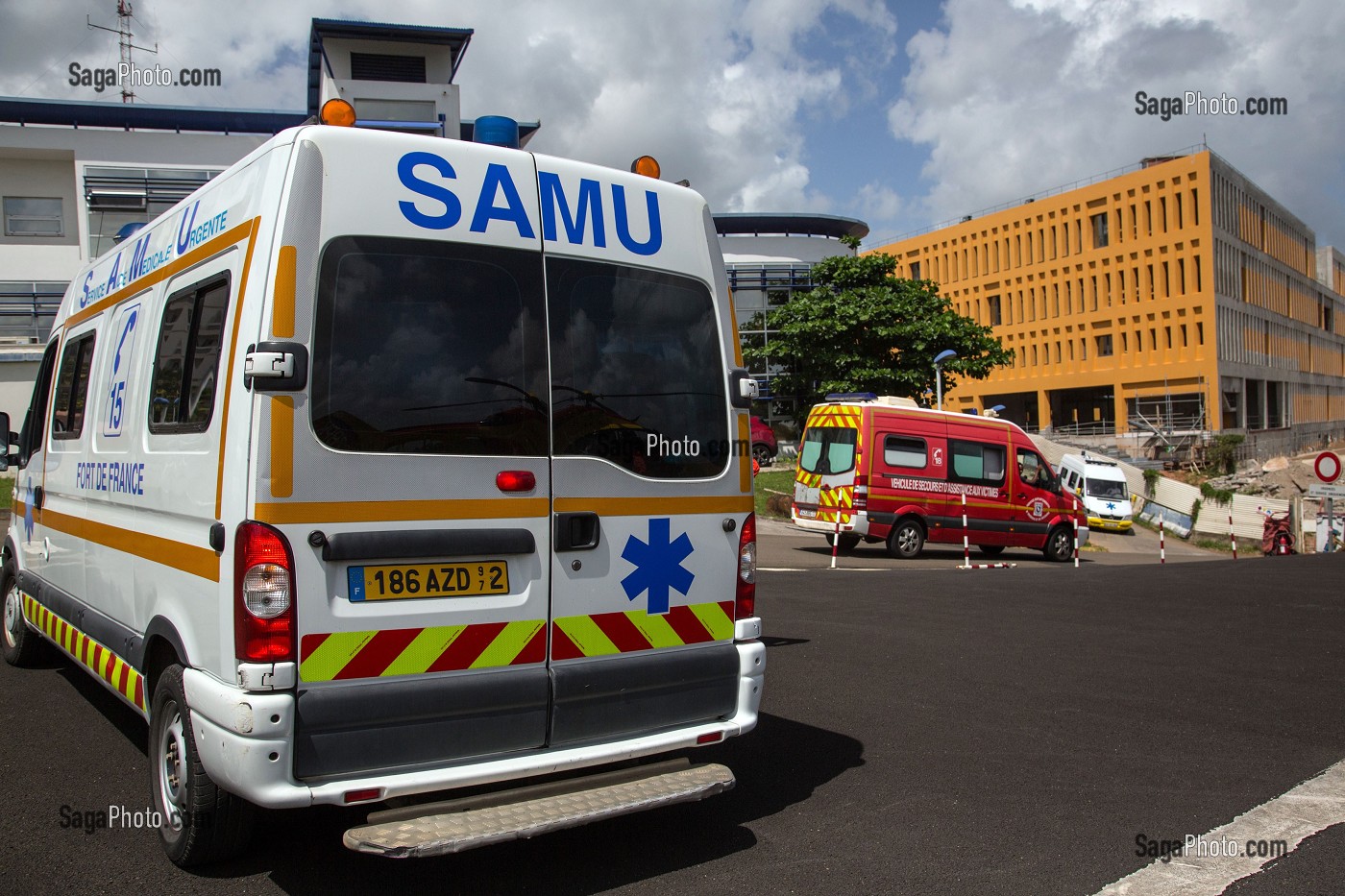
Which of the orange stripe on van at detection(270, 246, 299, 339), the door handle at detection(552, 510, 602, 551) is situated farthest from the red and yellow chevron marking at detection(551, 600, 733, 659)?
the orange stripe on van at detection(270, 246, 299, 339)

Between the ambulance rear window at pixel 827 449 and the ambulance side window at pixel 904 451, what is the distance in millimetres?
592

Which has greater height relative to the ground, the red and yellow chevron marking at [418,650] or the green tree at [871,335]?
the green tree at [871,335]

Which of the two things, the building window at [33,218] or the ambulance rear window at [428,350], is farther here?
the building window at [33,218]

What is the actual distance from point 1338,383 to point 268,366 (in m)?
101

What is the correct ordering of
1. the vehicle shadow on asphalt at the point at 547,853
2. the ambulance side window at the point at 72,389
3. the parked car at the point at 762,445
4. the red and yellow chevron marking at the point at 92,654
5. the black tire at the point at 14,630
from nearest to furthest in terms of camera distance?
1. the vehicle shadow on asphalt at the point at 547,853
2. the red and yellow chevron marking at the point at 92,654
3. the ambulance side window at the point at 72,389
4. the black tire at the point at 14,630
5. the parked car at the point at 762,445

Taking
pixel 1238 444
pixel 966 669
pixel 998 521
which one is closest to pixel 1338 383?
pixel 1238 444

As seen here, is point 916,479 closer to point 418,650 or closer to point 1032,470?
point 1032,470

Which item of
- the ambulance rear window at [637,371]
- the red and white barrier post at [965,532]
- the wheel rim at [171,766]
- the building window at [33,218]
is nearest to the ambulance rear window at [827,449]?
the red and white barrier post at [965,532]

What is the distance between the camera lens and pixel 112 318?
18.0 feet

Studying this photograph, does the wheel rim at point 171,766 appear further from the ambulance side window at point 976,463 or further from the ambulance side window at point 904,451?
the ambulance side window at point 976,463

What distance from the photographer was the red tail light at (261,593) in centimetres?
356

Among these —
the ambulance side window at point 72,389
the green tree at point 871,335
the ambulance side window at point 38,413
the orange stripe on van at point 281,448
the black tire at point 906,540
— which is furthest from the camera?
the green tree at point 871,335

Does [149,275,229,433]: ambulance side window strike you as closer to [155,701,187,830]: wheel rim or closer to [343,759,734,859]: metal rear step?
[155,701,187,830]: wheel rim

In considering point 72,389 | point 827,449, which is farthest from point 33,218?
point 72,389
